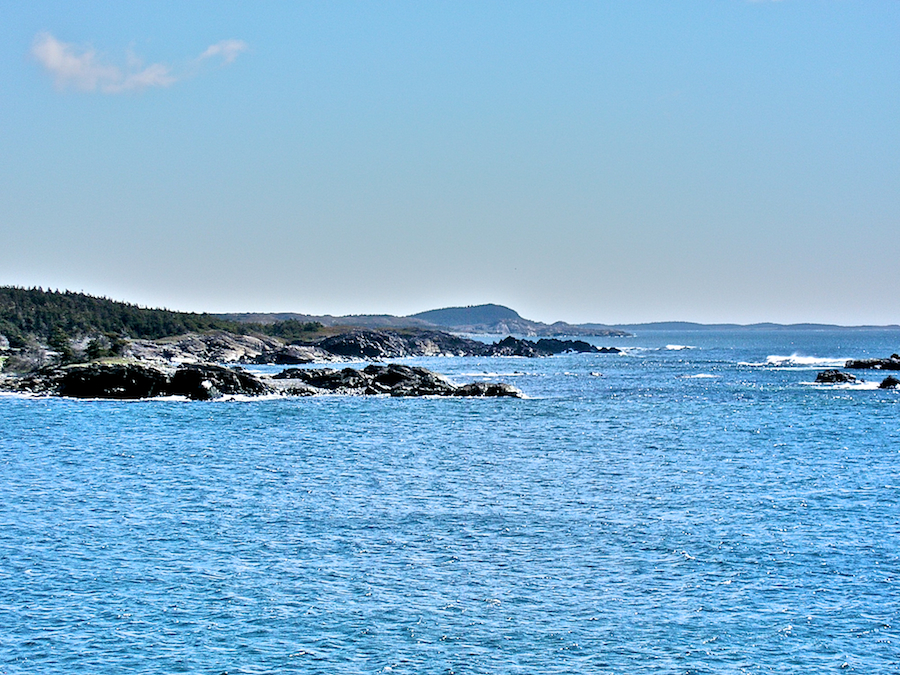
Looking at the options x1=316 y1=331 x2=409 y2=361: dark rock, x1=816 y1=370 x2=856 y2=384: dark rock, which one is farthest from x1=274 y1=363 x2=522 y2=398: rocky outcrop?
x1=316 y1=331 x2=409 y2=361: dark rock

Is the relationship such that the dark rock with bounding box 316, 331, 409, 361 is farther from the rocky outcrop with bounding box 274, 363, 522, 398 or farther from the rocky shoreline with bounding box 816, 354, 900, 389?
the rocky shoreline with bounding box 816, 354, 900, 389

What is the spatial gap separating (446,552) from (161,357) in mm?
105251

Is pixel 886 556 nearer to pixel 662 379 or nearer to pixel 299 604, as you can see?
pixel 299 604

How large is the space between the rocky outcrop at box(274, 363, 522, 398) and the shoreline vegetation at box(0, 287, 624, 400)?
0.12 m

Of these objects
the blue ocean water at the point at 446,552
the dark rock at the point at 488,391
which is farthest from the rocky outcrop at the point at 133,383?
the blue ocean water at the point at 446,552

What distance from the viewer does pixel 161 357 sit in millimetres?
126688

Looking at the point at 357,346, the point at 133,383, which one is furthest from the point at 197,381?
the point at 357,346

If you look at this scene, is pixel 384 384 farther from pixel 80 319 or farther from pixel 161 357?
pixel 80 319

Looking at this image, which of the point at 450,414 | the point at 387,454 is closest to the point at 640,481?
the point at 387,454

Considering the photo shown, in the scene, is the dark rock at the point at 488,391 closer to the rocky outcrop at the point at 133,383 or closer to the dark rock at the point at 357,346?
the rocky outcrop at the point at 133,383

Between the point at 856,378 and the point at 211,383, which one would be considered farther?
the point at 856,378

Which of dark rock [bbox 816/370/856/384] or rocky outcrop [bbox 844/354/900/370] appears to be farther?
rocky outcrop [bbox 844/354/900/370]

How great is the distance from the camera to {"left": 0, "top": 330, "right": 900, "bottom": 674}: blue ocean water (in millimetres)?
22125

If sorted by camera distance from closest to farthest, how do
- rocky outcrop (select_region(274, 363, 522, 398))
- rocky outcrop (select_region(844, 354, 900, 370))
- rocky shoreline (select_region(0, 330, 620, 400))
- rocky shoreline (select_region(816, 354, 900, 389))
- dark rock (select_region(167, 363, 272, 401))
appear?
rocky shoreline (select_region(0, 330, 620, 400)), dark rock (select_region(167, 363, 272, 401)), rocky outcrop (select_region(274, 363, 522, 398)), rocky shoreline (select_region(816, 354, 900, 389)), rocky outcrop (select_region(844, 354, 900, 370))
